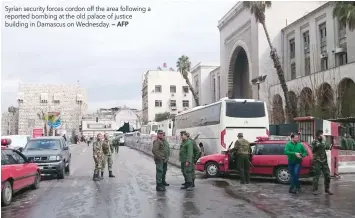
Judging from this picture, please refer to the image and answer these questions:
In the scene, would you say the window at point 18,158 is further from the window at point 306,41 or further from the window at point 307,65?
the window at point 306,41

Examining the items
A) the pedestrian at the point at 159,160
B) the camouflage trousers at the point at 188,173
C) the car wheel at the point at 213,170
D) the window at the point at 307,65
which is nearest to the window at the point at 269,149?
the car wheel at the point at 213,170

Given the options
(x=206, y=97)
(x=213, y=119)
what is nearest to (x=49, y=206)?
(x=213, y=119)

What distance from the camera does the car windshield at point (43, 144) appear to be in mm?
17717

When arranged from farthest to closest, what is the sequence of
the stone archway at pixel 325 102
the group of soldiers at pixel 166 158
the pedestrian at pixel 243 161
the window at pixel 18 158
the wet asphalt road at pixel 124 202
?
the stone archway at pixel 325 102 < the pedestrian at pixel 243 161 < the group of soldiers at pixel 166 158 < the window at pixel 18 158 < the wet asphalt road at pixel 124 202

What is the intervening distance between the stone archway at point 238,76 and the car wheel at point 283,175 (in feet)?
175

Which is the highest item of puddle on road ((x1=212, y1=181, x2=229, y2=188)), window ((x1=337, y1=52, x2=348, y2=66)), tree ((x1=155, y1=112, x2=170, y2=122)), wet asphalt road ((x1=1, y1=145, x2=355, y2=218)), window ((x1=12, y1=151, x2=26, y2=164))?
window ((x1=337, y1=52, x2=348, y2=66))

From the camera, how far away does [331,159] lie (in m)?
16.9

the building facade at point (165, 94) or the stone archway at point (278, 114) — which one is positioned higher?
the building facade at point (165, 94)

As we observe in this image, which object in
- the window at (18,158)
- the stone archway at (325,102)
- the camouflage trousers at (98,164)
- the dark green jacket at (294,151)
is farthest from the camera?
the stone archway at (325,102)

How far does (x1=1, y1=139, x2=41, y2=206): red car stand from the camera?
35.2 feet

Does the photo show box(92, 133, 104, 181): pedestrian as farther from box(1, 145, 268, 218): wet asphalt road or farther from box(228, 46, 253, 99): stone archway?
box(228, 46, 253, 99): stone archway

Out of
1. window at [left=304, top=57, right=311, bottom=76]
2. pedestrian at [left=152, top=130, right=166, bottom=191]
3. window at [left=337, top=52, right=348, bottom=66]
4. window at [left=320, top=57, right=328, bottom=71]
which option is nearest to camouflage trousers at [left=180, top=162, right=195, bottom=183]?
pedestrian at [left=152, top=130, right=166, bottom=191]

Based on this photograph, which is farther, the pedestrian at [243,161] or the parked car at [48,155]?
the parked car at [48,155]

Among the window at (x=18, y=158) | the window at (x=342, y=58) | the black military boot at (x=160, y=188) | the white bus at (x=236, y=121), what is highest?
the window at (x=342, y=58)
